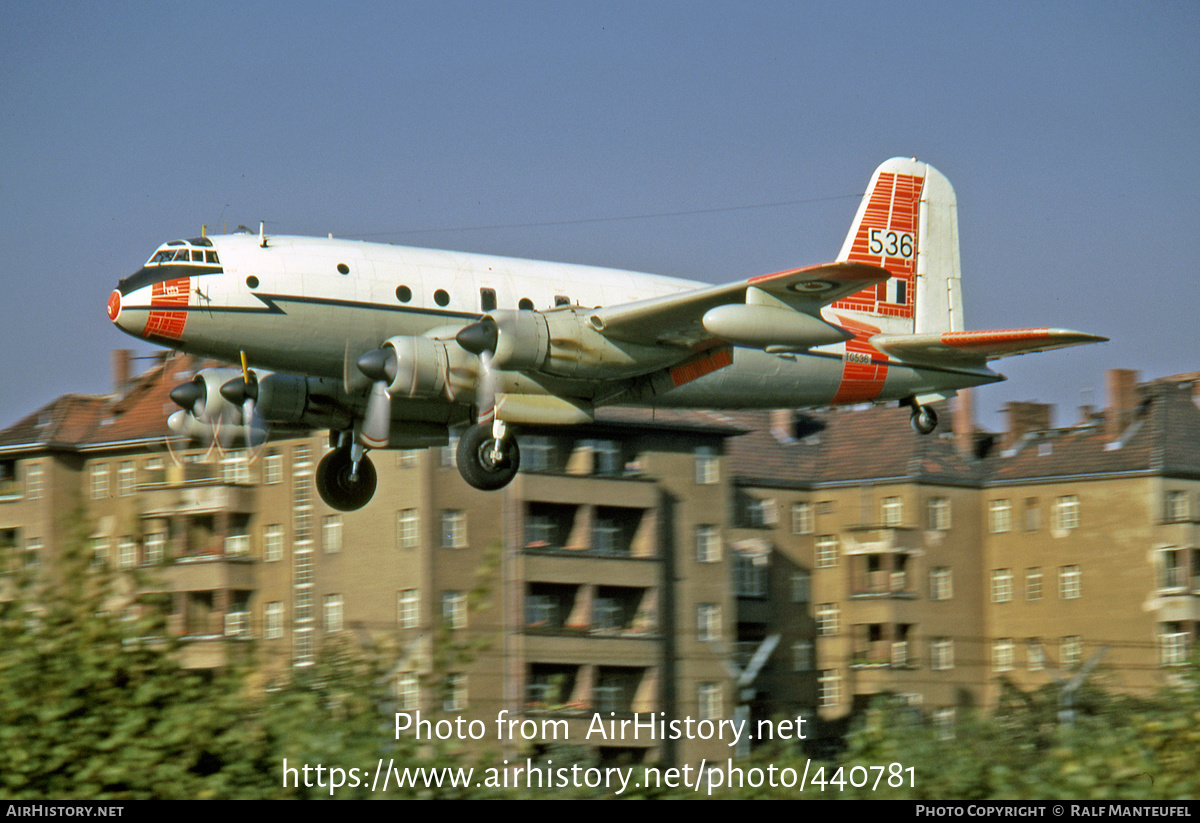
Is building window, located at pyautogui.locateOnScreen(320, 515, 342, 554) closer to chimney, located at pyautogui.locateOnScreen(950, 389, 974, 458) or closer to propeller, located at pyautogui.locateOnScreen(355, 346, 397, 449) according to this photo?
propeller, located at pyautogui.locateOnScreen(355, 346, 397, 449)

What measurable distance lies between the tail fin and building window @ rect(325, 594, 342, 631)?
124ft

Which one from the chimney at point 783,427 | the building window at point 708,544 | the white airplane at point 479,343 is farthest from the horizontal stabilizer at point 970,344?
the chimney at point 783,427

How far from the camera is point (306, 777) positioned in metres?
16.3

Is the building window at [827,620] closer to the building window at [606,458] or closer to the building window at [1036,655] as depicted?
the building window at [1036,655]

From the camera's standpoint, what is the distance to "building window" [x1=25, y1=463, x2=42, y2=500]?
73.8 m

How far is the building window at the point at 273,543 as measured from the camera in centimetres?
6844

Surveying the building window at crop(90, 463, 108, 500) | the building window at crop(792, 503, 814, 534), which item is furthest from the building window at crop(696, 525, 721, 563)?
the building window at crop(90, 463, 108, 500)

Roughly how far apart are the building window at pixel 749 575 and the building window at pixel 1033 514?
52.5 ft

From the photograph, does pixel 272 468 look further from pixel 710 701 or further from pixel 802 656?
pixel 802 656

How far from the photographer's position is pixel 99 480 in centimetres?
→ 7350

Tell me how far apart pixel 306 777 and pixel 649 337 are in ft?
34.0

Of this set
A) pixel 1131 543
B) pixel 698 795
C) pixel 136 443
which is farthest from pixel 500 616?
pixel 698 795

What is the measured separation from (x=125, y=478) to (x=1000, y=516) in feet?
158

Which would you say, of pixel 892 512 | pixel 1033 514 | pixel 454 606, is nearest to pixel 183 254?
pixel 454 606
